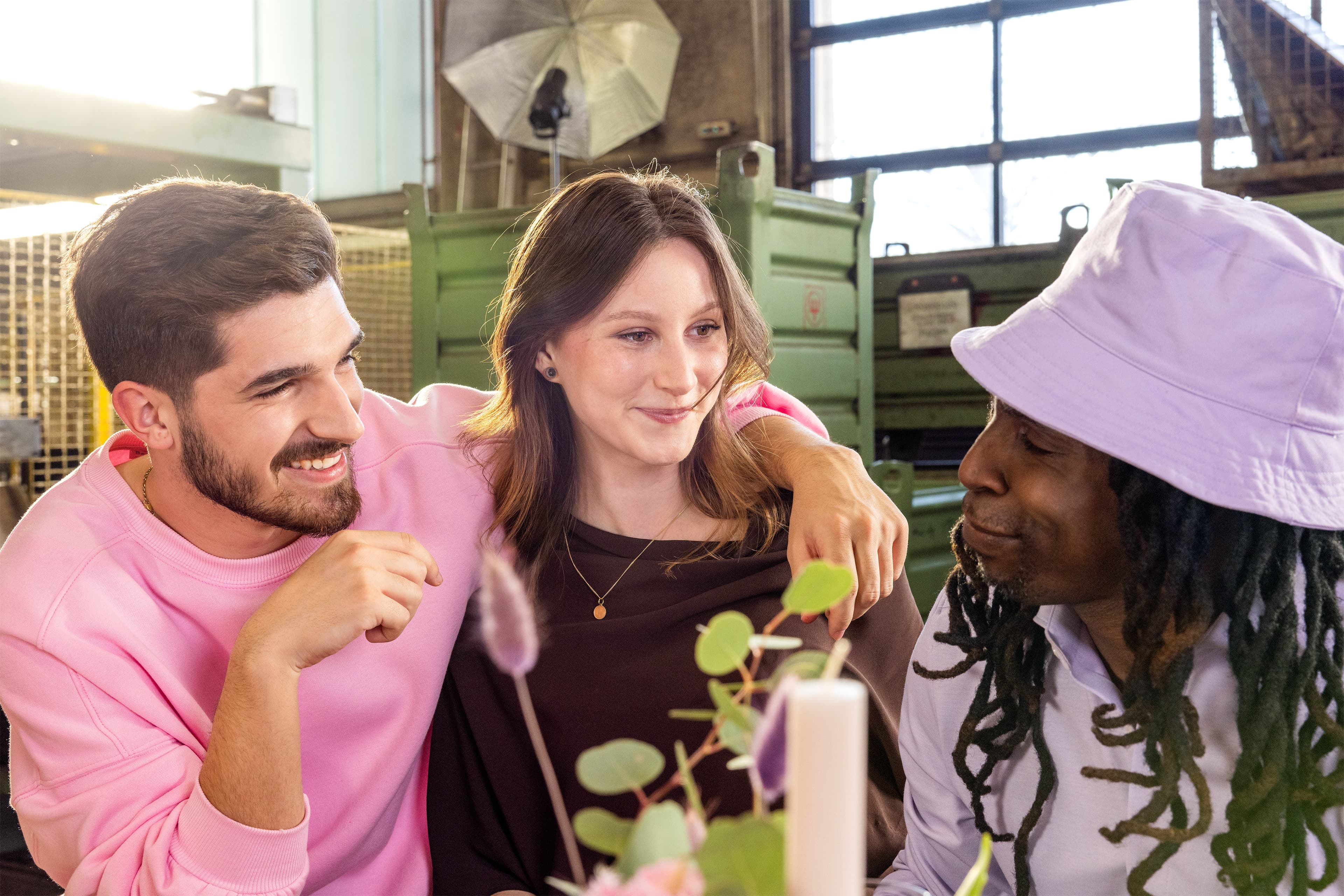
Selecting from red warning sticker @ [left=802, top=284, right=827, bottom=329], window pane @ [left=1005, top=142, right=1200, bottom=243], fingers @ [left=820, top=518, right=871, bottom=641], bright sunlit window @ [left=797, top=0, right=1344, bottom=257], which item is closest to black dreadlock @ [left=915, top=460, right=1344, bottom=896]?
fingers @ [left=820, top=518, right=871, bottom=641]

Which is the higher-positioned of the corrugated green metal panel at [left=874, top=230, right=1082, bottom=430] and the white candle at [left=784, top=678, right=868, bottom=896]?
the corrugated green metal panel at [left=874, top=230, right=1082, bottom=430]

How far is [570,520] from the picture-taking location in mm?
1670

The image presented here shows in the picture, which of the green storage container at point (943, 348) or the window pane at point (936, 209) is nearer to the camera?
the green storage container at point (943, 348)

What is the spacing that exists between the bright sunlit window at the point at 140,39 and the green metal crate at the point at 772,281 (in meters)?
0.81

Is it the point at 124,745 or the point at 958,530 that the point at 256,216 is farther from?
the point at 958,530

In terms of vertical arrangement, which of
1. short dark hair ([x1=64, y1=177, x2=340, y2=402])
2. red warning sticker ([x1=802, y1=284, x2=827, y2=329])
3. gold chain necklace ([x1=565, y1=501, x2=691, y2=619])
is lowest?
gold chain necklace ([x1=565, y1=501, x2=691, y2=619])

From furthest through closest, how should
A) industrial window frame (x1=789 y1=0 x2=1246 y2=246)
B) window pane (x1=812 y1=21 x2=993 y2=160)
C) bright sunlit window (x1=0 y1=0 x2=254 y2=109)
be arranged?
window pane (x1=812 y1=21 x2=993 y2=160)
industrial window frame (x1=789 y1=0 x2=1246 y2=246)
bright sunlit window (x1=0 y1=0 x2=254 y2=109)

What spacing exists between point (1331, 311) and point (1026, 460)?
25 cm

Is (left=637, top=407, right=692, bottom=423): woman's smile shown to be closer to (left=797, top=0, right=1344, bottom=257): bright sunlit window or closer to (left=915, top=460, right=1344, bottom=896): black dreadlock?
(left=915, top=460, right=1344, bottom=896): black dreadlock

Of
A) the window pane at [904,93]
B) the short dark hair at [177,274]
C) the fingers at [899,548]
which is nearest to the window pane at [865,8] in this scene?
the window pane at [904,93]

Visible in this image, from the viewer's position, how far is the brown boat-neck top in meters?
1.49

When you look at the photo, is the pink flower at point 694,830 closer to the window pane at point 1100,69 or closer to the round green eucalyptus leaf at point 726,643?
the round green eucalyptus leaf at point 726,643

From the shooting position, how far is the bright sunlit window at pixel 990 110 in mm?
5008

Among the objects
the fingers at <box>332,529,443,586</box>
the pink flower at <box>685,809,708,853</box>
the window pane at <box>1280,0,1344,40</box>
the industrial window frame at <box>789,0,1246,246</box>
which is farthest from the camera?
the industrial window frame at <box>789,0,1246,246</box>
